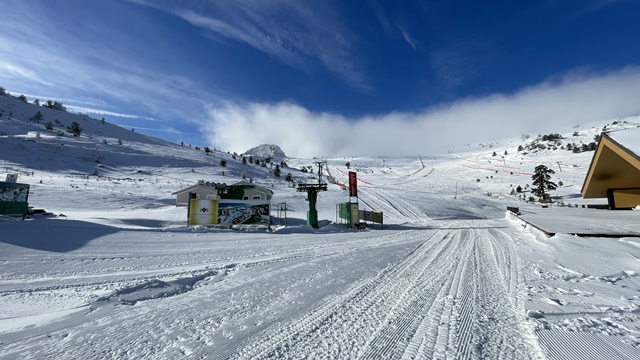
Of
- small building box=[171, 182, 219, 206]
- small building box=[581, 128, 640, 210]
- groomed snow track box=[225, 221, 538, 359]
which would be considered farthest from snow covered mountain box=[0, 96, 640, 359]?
small building box=[171, 182, 219, 206]

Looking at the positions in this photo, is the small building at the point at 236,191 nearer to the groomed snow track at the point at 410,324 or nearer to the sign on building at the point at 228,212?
the sign on building at the point at 228,212

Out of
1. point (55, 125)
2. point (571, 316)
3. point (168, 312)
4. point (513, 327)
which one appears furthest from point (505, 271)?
point (55, 125)

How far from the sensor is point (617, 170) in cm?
1708

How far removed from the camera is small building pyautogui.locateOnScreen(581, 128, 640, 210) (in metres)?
13.3

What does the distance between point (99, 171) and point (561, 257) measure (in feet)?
166

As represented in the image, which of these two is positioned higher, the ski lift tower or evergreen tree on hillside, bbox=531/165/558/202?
evergreen tree on hillside, bbox=531/165/558/202

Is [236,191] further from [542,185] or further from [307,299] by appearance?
[542,185]

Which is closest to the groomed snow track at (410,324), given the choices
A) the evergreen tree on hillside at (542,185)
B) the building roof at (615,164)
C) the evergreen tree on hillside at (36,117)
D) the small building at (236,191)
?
the building roof at (615,164)

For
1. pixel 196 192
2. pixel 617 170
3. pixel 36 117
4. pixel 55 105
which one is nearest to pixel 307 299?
pixel 617 170

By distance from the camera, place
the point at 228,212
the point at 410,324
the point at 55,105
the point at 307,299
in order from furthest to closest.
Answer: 1. the point at 55,105
2. the point at 228,212
3. the point at 307,299
4. the point at 410,324

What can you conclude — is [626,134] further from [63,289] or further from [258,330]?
[63,289]

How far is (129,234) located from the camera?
1270 centimetres

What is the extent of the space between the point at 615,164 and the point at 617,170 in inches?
42.9

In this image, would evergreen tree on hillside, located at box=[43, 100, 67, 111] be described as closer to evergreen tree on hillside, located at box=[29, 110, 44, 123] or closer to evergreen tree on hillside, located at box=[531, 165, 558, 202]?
evergreen tree on hillside, located at box=[29, 110, 44, 123]
